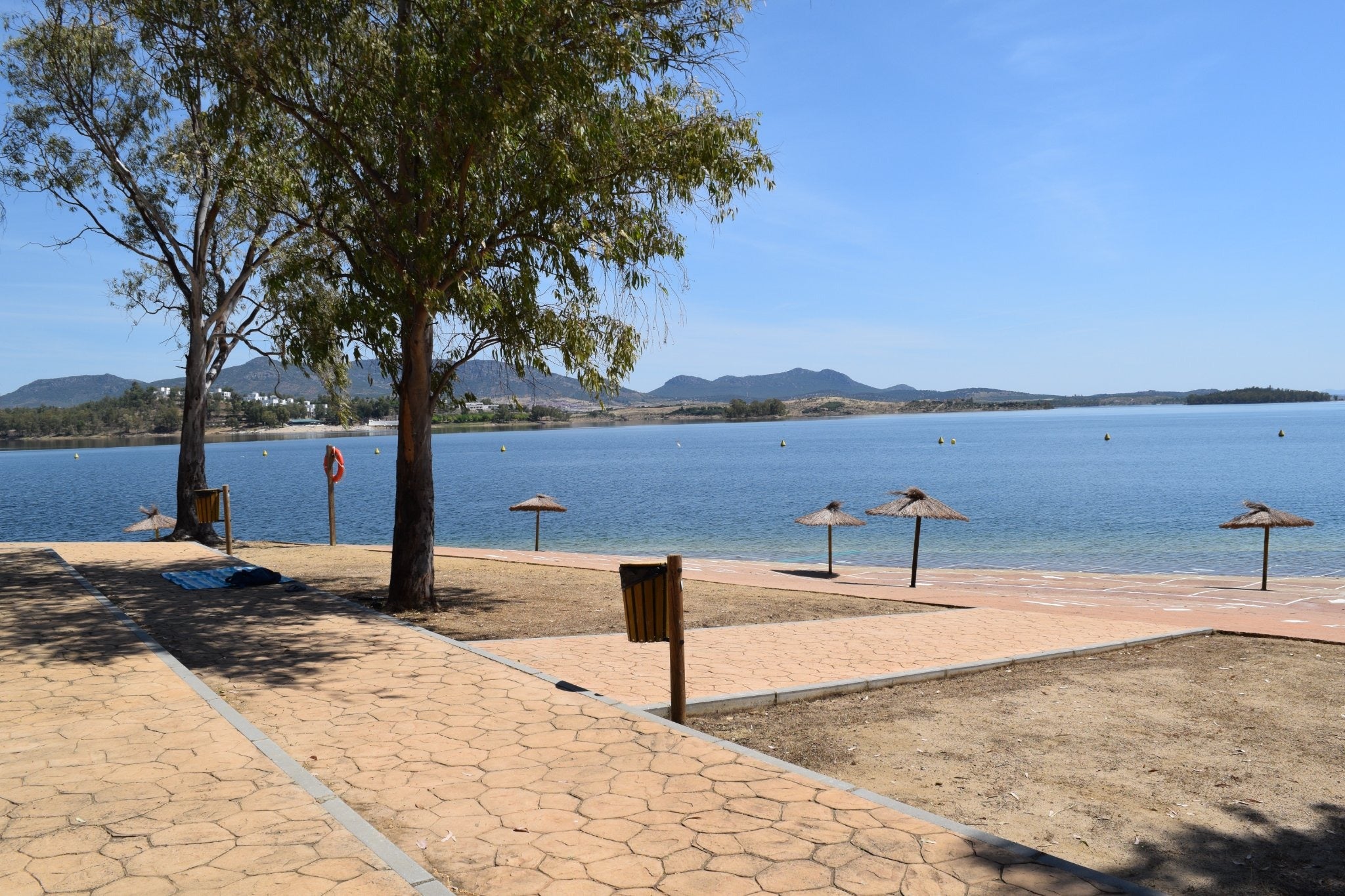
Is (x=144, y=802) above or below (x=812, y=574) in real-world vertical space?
above

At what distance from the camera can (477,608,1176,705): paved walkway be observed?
Result: 727 centimetres

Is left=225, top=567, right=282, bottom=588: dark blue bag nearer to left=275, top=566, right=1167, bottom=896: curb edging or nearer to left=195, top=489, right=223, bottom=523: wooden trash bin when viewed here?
left=275, top=566, right=1167, bottom=896: curb edging

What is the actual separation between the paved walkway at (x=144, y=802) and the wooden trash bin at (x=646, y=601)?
7.98 feet

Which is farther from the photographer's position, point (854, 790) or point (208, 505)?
point (208, 505)

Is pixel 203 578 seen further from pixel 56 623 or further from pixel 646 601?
pixel 646 601

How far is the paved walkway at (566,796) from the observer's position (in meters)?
3.69

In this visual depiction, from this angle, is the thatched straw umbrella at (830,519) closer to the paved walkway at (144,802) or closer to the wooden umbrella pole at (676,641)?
the wooden umbrella pole at (676,641)

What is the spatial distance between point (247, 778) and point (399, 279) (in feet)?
21.2

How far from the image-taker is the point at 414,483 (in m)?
10.8

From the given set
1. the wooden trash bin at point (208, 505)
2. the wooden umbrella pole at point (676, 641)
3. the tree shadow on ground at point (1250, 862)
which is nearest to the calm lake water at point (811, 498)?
the wooden trash bin at point (208, 505)

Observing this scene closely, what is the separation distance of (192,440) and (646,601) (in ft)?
49.8

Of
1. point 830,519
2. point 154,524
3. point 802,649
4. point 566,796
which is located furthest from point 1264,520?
point 154,524

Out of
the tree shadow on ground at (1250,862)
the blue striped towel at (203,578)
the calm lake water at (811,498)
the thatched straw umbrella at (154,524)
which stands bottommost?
the calm lake water at (811,498)

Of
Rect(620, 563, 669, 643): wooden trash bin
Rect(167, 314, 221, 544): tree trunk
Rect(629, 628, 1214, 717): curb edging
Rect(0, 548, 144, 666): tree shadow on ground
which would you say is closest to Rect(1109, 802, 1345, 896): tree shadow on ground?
Rect(629, 628, 1214, 717): curb edging
